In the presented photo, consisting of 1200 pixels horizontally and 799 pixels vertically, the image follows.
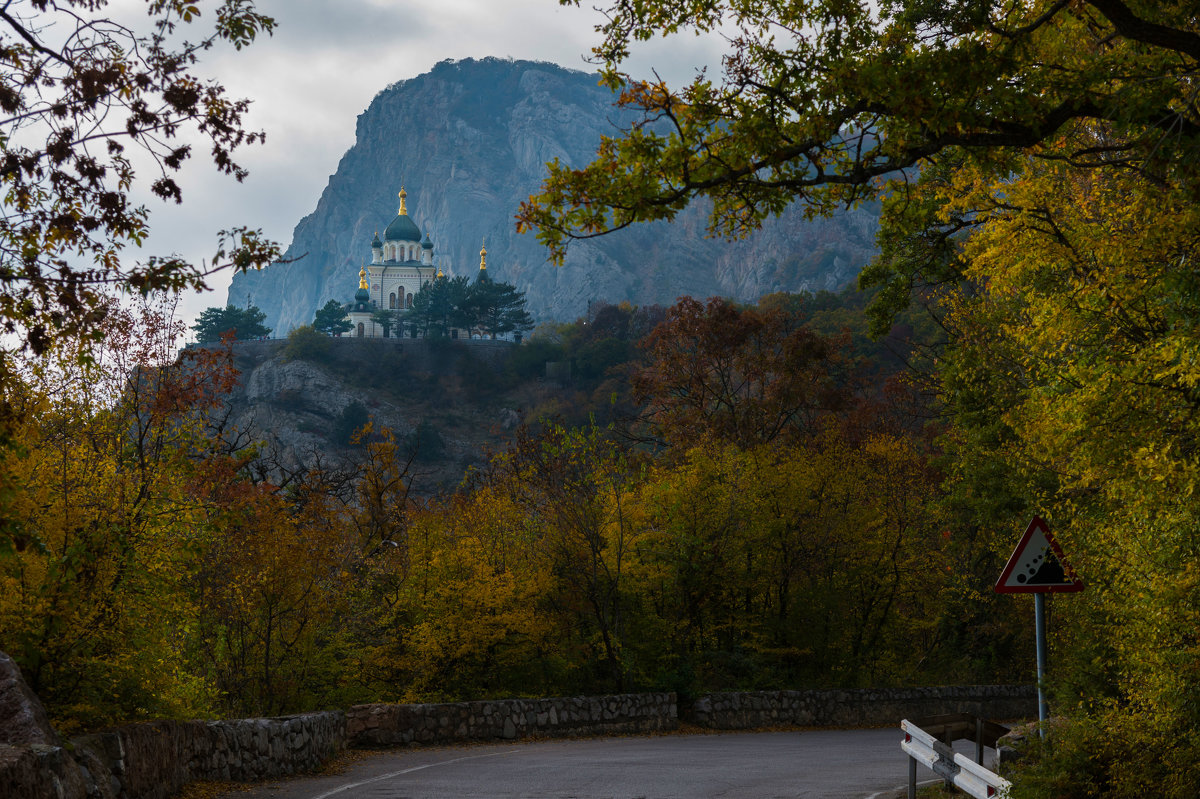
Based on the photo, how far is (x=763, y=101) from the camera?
8453mm

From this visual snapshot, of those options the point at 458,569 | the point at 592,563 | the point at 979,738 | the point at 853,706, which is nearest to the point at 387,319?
the point at 853,706

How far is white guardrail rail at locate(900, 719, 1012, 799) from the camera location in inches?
340

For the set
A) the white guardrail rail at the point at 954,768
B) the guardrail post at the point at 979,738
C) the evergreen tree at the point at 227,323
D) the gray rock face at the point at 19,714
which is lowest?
the guardrail post at the point at 979,738

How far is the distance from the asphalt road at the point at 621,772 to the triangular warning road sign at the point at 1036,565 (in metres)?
3.70

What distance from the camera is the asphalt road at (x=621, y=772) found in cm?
1226

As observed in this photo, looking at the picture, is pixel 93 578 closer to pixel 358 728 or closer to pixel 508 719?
pixel 358 728

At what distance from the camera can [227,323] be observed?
13550cm

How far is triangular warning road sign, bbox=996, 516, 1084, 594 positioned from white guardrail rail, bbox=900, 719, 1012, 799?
1438 millimetres

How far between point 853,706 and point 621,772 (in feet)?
41.8

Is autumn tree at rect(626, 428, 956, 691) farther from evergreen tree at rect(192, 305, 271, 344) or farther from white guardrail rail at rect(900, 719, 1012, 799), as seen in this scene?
evergreen tree at rect(192, 305, 271, 344)

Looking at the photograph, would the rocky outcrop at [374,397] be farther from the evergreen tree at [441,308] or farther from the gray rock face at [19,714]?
the gray rock face at [19,714]

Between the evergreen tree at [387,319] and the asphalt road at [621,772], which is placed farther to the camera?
the evergreen tree at [387,319]

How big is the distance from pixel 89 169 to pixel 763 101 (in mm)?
4543

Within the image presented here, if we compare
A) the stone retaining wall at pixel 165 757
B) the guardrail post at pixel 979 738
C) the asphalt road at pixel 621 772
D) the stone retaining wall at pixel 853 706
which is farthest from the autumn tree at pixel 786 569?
the guardrail post at pixel 979 738
